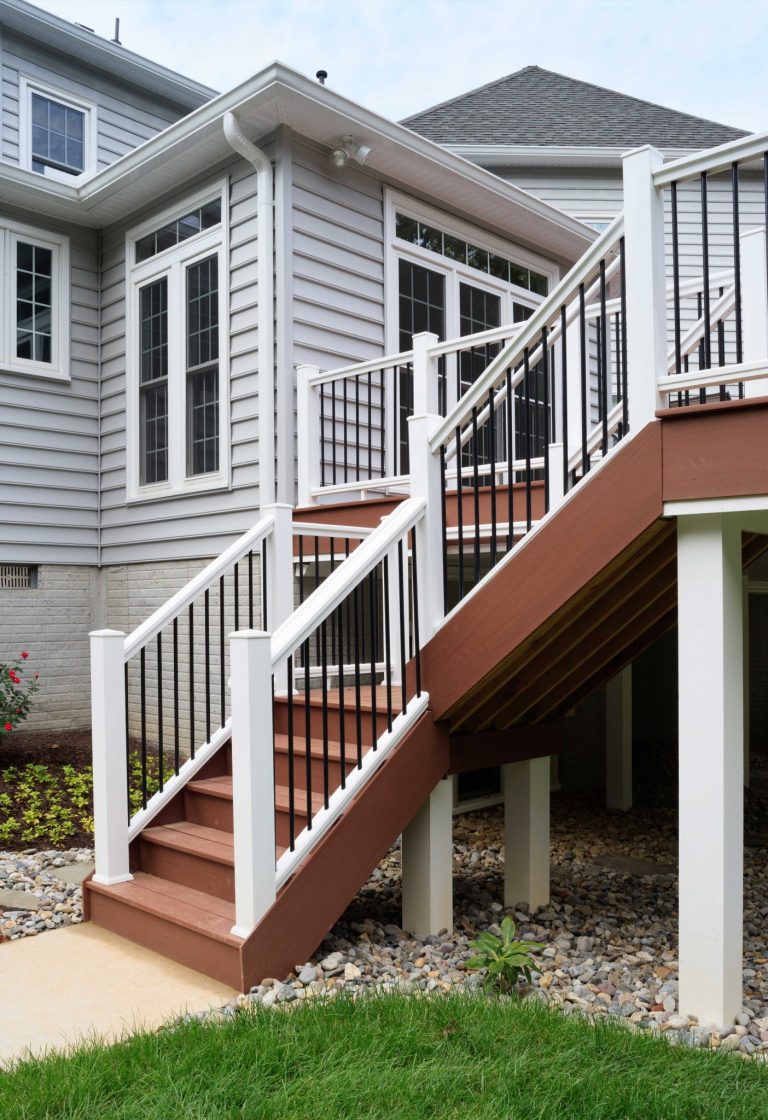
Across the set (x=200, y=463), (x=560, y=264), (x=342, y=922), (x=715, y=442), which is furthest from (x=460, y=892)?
(x=560, y=264)

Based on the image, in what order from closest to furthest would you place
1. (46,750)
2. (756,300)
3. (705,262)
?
(705,262)
(756,300)
(46,750)

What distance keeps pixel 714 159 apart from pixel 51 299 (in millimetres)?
6446

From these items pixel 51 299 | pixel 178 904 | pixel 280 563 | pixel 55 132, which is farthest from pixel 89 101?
pixel 178 904

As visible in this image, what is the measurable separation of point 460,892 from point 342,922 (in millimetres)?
1030

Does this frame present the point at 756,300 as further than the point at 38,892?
Yes

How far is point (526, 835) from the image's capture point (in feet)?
16.3

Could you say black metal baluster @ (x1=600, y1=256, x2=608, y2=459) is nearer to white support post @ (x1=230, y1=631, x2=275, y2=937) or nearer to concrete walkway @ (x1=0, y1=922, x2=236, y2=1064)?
white support post @ (x1=230, y1=631, x2=275, y2=937)

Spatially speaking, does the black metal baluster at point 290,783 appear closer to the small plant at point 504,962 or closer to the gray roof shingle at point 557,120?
the small plant at point 504,962

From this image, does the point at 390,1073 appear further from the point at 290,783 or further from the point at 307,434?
the point at 307,434

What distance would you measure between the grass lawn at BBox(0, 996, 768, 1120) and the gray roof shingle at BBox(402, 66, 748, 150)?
1249 centimetres

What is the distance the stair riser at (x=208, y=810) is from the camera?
4.57 m

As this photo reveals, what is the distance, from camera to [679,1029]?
333 cm

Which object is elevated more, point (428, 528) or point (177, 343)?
point (177, 343)

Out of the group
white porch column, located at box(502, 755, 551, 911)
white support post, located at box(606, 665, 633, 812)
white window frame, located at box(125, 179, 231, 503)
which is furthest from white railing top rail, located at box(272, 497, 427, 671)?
white support post, located at box(606, 665, 633, 812)
